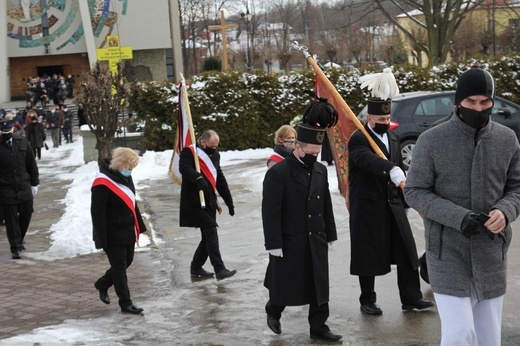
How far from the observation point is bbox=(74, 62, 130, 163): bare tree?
21.0 m

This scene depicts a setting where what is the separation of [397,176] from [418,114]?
36.1 ft

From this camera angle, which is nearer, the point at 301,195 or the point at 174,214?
the point at 301,195

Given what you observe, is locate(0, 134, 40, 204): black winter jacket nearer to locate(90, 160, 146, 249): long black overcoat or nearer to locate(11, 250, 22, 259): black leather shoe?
locate(11, 250, 22, 259): black leather shoe

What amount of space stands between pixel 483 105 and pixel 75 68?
49.9m

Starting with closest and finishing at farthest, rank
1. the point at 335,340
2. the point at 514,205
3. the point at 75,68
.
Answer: the point at 514,205 → the point at 335,340 → the point at 75,68

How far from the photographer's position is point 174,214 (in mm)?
14031

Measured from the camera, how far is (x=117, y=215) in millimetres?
7949

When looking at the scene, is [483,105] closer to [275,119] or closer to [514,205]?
[514,205]

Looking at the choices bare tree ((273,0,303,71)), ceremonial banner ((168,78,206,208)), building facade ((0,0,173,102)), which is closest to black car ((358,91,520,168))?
ceremonial banner ((168,78,206,208))

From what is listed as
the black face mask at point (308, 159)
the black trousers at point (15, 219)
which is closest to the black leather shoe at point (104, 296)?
the black face mask at point (308, 159)

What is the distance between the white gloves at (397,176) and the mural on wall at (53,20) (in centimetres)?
4373

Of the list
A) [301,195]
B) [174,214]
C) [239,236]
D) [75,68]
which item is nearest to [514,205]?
[301,195]

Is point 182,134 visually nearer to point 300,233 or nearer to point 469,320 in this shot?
point 300,233

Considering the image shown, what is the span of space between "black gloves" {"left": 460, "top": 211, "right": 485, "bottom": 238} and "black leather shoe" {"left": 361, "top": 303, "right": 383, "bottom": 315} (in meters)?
3.00
